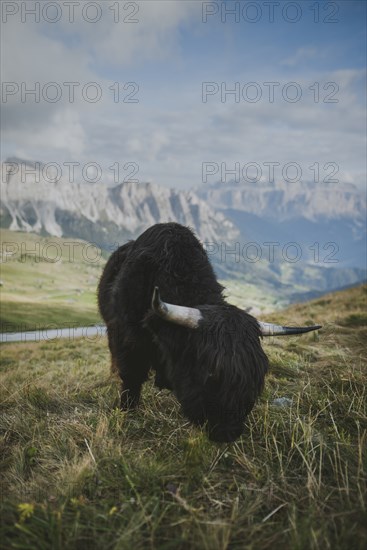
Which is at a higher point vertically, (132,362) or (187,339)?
(187,339)

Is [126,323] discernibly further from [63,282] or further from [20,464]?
[63,282]

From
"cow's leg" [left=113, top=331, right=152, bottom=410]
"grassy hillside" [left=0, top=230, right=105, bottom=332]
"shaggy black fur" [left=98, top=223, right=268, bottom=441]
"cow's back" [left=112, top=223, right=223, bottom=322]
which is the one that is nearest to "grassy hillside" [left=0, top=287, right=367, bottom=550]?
"cow's leg" [left=113, top=331, right=152, bottom=410]

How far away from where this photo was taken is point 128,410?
5.48 meters

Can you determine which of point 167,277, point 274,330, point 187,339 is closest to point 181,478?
point 187,339

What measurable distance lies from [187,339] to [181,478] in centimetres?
147

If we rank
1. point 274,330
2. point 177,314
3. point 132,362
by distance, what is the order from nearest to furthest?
point 177,314 < point 274,330 < point 132,362

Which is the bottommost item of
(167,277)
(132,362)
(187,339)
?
(132,362)

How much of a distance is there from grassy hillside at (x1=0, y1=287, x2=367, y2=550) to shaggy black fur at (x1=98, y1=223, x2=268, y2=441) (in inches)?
17.4

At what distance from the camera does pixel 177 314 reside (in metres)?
3.89

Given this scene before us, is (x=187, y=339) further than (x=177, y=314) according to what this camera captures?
Yes

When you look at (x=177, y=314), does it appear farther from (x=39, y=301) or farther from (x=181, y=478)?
(x=39, y=301)

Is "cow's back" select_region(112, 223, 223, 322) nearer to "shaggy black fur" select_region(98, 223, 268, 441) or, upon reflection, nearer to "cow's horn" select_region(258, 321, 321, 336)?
"shaggy black fur" select_region(98, 223, 268, 441)

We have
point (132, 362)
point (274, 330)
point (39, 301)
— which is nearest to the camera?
point (274, 330)

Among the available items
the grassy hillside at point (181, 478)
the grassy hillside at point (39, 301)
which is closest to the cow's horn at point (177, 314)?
the grassy hillside at point (181, 478)
